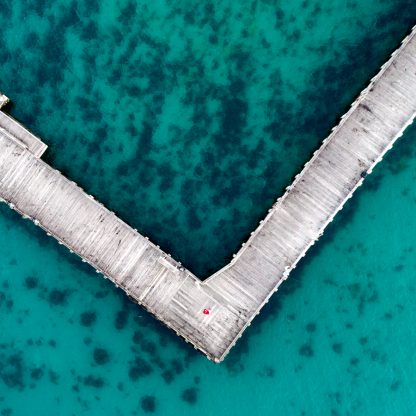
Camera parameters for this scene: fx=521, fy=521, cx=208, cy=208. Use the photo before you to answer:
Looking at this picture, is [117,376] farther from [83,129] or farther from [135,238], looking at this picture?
[83,129]

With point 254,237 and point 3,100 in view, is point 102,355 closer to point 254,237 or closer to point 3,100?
point 254,237

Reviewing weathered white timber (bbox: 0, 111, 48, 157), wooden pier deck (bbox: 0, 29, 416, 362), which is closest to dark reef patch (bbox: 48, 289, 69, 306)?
wooden pier deck (bbox: 0, 29, 416, 362)

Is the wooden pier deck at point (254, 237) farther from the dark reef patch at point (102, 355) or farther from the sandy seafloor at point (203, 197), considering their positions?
the dark reef patch at point (102, 355)

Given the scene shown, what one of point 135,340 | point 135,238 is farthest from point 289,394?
point 135,238

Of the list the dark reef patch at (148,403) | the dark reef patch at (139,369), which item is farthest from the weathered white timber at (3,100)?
the dark reef patch at (148,403)

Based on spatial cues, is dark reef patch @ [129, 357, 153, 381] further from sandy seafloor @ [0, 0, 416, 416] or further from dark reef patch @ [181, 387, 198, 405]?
dark reef patch @ [181, 387, 198, 405]

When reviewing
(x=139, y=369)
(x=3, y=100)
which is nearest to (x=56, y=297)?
(x=139, y=369)
